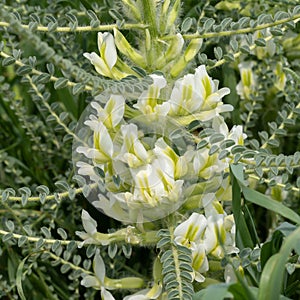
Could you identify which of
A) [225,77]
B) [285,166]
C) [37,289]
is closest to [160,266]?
[285,166]

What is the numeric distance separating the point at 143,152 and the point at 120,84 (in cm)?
8

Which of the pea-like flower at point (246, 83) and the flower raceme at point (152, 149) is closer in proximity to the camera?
the flower raceme at point (152, 149)

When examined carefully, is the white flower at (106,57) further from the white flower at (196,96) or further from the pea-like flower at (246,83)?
the pea-like flower at (246,83)

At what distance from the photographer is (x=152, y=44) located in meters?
0.84

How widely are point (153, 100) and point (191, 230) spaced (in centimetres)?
15

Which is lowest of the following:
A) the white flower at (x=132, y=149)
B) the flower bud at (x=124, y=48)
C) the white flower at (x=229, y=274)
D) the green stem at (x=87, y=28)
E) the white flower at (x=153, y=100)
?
the white flower at (x=229, y=274)

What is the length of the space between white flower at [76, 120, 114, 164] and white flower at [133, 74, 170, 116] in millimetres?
45

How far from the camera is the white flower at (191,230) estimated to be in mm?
786

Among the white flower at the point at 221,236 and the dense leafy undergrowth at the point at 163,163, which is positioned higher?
the dense leafy undergrowth at the point at 163,163

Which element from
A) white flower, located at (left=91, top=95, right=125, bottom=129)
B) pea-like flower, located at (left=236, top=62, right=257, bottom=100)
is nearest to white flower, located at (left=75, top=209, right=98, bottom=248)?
white flower, located at (left=91, top=95, right=125, bottom=129)

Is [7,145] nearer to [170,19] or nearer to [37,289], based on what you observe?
[37,289]

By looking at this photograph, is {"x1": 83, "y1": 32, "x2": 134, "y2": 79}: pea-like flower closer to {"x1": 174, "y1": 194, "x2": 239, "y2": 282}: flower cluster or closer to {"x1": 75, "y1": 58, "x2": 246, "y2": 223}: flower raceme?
{"x1": 75, "y1": 58, "x2": 246, "y2": 223}: flower raceme

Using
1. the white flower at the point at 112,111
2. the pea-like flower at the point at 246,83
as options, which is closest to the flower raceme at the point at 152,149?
the white flower at the point at 112,111

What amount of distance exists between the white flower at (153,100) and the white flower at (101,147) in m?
0.04
